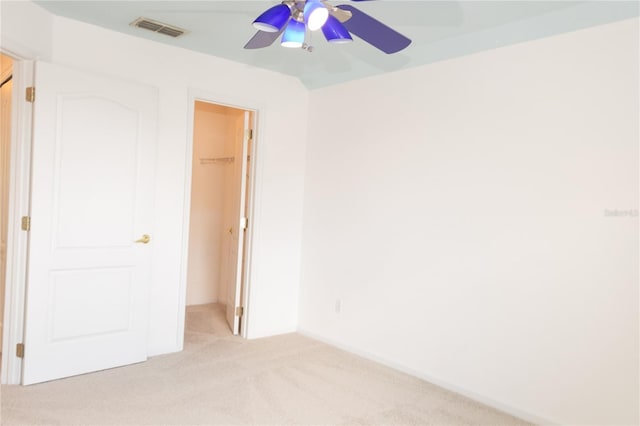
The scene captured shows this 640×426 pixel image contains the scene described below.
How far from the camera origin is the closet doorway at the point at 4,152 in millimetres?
3471

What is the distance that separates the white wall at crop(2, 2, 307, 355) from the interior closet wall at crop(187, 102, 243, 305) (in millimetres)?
1251

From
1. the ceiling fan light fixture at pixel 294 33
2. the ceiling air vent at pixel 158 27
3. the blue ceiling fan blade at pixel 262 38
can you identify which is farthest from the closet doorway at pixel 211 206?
the ceiling fan light fixture at pixel 294 33

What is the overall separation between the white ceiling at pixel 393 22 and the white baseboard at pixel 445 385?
2353 mm

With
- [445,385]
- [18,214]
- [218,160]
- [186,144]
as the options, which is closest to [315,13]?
[186,144]

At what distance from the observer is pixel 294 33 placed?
2006 millimetres

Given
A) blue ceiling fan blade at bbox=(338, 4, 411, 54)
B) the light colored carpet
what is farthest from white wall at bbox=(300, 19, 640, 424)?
blue ceiling fan blade at bbox=(338, 4, 411, 54)

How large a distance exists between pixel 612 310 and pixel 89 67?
3712 millimetres

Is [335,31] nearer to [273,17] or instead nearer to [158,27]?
[273,17]

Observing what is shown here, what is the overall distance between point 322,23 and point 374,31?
35cm

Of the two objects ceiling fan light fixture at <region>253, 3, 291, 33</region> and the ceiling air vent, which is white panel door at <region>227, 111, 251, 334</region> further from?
ceiling fan light fixture at <region>253, 3, 291, 33</region>

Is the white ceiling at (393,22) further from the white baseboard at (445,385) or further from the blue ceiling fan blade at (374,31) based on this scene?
the white baseboard at (445,385)

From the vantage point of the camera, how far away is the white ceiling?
2.65m

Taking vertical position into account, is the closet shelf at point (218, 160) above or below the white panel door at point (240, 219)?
above

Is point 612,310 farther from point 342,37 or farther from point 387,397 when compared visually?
point 342,37
